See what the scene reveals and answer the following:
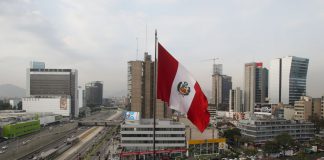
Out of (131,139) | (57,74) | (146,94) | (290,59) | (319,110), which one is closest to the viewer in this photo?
(131,139)

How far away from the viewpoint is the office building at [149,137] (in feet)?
151

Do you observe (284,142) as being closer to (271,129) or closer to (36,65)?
(271,129)

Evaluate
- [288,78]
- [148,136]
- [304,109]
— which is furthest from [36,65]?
[304,109]

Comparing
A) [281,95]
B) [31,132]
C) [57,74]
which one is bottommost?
[31,132]

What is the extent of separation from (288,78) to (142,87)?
62069 mm

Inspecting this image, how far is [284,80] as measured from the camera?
10931 cm

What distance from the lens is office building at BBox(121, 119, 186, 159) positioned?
46.2 metres

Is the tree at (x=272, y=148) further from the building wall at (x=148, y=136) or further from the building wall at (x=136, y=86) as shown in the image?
the building wall at (x=136, y=86)

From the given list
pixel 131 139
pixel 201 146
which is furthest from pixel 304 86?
pixel 131 139

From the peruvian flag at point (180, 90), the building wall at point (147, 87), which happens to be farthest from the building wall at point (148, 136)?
the peruvian flag at point (180, 90)

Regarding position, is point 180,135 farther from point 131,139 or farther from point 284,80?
point 284,80

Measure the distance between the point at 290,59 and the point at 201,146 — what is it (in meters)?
73.4

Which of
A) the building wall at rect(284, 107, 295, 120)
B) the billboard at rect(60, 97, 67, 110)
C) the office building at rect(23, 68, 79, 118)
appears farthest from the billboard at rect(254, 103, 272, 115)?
the office building at rect(23, 68, 79, 118)

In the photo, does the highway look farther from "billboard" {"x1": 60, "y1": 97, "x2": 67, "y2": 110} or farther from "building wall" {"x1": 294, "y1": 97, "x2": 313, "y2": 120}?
"building wall" {"x1": 294, "y1": 97, "x2": 313, "y2": 120}
